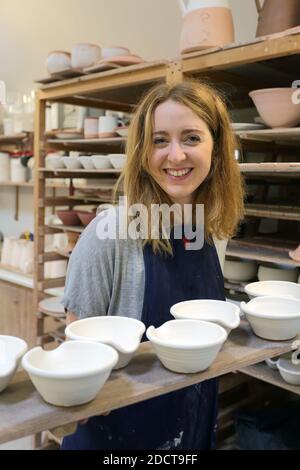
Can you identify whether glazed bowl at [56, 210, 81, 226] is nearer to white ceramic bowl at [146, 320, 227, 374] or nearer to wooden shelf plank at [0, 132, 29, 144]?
wooden shelf plank at [0, 132, 29, 144]

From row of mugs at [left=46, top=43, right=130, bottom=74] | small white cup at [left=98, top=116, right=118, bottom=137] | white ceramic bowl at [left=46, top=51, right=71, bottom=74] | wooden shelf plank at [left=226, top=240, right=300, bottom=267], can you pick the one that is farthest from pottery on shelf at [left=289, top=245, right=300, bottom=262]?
white ceramic bowl at [left=46, top=51, right=71, bottom=74]

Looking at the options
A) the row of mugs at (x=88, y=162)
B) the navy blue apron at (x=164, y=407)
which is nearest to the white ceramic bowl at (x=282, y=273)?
the navy blue apron at (x=164, y=407)

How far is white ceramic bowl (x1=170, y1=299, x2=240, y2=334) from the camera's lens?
917 mm

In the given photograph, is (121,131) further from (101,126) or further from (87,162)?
(87,162)

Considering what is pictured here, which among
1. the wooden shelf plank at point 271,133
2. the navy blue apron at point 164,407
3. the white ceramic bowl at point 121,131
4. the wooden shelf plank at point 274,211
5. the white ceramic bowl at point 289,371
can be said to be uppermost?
the white ceramic bowl at point 121,131

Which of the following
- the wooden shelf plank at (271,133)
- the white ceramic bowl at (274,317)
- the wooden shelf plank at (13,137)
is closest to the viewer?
the white ceramic bowl at (274,317)

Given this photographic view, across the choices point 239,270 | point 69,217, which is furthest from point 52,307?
point 239,270

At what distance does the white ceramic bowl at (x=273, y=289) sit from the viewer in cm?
110

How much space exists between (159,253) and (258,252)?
749mm

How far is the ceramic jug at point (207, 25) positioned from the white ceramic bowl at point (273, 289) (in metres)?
1.02

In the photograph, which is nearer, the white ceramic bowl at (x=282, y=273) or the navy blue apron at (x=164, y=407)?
the navy blue apron at (x=164, y=407)

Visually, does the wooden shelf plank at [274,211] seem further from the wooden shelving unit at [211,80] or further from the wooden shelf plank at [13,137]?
the wooden shelf plank at [13,137]
